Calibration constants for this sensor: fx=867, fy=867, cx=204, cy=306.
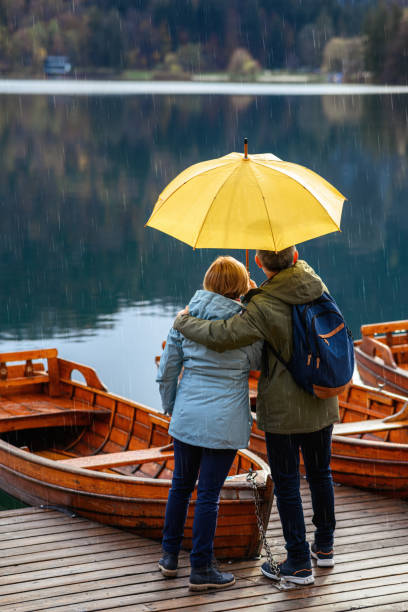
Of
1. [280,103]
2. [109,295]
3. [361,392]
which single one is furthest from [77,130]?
[361,392]

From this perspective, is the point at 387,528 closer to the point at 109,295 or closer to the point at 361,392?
the point at 361,392

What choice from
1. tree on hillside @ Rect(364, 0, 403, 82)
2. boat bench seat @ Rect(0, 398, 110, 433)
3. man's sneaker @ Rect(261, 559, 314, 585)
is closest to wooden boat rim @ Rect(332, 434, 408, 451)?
man's sneaker @ Rect(261, 559, 314, 585)

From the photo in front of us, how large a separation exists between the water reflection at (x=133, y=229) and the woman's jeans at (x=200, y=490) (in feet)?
27.3

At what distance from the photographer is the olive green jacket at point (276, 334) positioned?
14.3 ft

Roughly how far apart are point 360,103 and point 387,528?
109195 mm

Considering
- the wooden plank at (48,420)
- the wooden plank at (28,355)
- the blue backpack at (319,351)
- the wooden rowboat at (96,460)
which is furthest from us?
the wooden plank at (28,355)

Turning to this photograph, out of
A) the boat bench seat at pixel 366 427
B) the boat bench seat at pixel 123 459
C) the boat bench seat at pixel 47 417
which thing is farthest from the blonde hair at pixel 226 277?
A: the boat bench seat at pixel 47 417

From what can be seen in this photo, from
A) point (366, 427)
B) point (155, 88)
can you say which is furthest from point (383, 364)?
point (155, 88)

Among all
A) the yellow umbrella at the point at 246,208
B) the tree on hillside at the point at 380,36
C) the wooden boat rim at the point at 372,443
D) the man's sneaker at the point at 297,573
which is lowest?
the man's sneaker at the point at 297,573

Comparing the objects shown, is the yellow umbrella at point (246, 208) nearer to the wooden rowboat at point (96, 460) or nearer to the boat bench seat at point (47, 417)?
the wooden rowboat at point (96, 460)

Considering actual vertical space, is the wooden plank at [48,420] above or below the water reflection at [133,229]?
below

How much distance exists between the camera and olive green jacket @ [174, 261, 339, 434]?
4.36m

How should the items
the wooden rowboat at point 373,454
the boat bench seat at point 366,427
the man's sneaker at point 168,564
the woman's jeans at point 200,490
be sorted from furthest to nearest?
1. the boat bench seat at point 366,427
2. the wooden rowboat at point 373,454
3. the man's sneaker at point 168,564
4. the woman's jeans at point 200,490

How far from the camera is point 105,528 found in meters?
6.00
